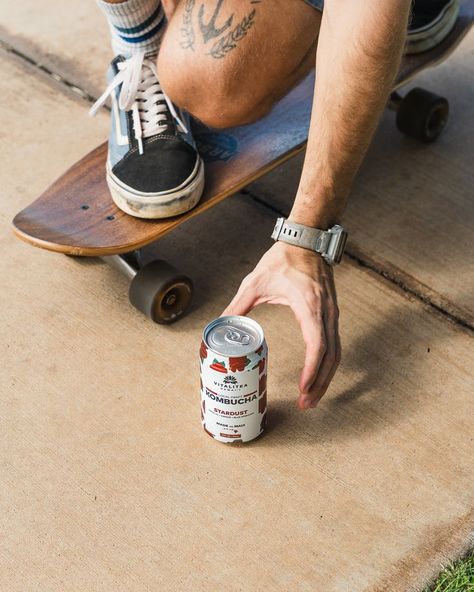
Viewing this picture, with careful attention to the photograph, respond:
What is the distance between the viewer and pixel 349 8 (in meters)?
1.83

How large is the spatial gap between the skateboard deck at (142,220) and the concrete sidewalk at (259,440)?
22 cm

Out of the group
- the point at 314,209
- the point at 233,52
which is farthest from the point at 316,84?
the point at 233,52

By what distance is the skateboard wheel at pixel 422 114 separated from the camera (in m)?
2.74

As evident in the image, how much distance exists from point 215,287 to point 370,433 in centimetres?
63

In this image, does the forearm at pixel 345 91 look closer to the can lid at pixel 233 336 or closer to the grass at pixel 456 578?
the can lid at pixel 233 336

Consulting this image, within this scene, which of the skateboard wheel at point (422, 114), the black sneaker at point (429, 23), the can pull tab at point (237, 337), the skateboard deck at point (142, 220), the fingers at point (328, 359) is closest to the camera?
the can pull tab at point (237, 337)

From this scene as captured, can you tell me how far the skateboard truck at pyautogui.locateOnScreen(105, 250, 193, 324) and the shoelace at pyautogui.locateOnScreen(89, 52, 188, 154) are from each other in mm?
357

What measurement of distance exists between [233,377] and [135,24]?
3.68ft

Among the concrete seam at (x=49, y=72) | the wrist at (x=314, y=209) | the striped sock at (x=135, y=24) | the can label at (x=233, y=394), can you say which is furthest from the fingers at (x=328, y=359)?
the concrete seam at (x=49, y=72)

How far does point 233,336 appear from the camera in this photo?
68.2 inches

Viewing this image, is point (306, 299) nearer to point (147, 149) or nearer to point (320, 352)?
point (320, 352)

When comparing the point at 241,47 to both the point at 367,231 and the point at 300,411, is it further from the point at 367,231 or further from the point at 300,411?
the point at 300,411

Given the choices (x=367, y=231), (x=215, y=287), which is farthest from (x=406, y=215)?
(x=215, y=287)

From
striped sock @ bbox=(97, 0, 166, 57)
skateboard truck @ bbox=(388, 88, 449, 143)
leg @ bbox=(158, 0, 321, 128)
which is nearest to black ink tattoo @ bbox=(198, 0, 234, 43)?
leg @ bbox=(158, 0, 321, 128)
